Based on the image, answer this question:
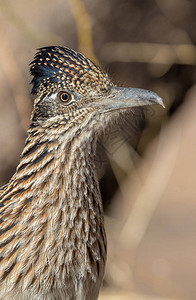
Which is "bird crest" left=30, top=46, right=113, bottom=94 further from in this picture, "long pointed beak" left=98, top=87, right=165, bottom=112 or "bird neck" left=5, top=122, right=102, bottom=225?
"bird neck" left=5, top=122, right=102, bottom=225

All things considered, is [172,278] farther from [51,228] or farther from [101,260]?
[51,228]

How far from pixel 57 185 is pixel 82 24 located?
311 centimetres

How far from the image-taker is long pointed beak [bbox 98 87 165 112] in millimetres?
3723

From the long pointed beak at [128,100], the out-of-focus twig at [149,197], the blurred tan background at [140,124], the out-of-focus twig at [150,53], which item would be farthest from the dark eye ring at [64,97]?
the out-of-focus twig at [149,197]

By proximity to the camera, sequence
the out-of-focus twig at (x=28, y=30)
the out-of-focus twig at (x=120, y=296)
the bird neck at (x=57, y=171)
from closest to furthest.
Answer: the bird neck at (x=57, y=171) < the out-of-focus twig at (x=28, y=30) < the out-of-focus twig at (x=120, y=296)

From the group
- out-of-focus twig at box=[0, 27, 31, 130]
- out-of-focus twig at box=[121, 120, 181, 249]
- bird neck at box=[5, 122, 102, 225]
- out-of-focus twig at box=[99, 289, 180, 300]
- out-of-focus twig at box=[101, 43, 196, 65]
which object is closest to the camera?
bird neck at box=[5, 122, 102, 225]

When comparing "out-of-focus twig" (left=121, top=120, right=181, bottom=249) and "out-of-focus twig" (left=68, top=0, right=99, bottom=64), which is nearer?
"out-of-focus twig" (left=68, top=0, right=99, bottom=64)

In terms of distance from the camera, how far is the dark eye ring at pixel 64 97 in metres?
3.76

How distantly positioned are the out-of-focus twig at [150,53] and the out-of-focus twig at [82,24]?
365 millimetres

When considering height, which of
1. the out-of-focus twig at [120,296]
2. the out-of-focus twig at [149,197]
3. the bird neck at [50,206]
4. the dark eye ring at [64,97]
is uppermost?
the dark eye ring at [64,97]

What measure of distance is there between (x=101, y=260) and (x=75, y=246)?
0.31m

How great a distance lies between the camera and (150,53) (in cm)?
A: 720

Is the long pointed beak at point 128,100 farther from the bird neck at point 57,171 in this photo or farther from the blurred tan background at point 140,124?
the blurred tan background at point 140,124

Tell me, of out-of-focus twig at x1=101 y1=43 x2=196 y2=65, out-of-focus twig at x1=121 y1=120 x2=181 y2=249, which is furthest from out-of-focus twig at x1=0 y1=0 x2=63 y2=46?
out-of-focus twig at x1=121 y1=120 x2=181 y2=249
